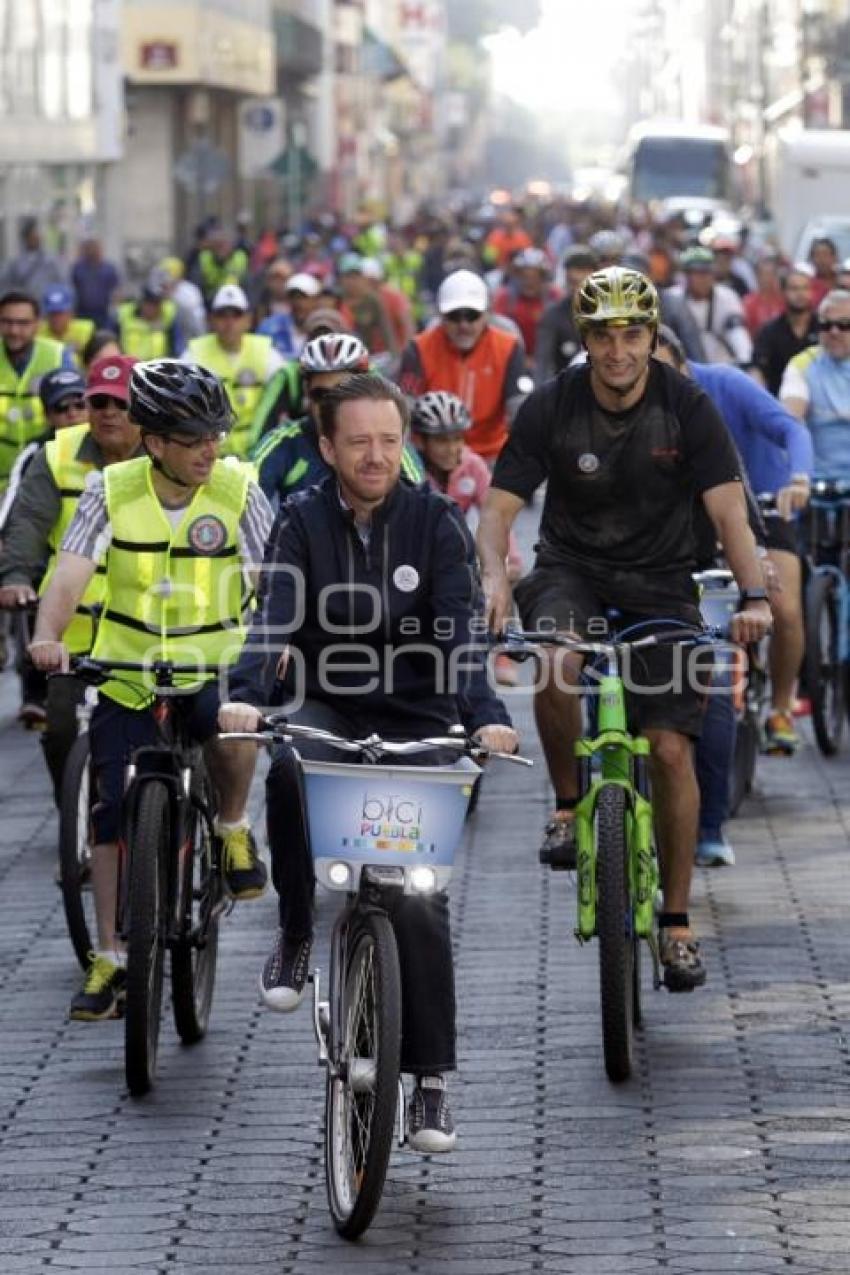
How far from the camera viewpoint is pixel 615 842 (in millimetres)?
8039

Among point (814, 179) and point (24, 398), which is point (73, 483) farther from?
point (814, 179)

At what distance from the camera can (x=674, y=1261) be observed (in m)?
6.61

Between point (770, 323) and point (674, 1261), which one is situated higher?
point (770, 323)

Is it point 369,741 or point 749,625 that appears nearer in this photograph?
point 369,741

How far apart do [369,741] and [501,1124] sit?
51.9 inches

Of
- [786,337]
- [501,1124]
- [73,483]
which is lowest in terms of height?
[501,1124]

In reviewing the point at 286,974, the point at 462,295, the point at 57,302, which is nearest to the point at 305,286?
the point at 57,302

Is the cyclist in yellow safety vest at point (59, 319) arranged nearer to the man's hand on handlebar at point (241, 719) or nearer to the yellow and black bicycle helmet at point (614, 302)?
the yellow and black bicycle helmet at point (614, 302)

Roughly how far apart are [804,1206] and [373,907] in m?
1.07

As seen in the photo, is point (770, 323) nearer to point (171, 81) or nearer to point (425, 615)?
point (425, 615)

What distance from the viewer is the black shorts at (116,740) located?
8.62m

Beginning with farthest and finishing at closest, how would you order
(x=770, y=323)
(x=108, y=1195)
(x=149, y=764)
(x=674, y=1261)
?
(x=770, y=323) → (x=149, y=764) → (x=108, y=1195) → (x=674, y=1261)

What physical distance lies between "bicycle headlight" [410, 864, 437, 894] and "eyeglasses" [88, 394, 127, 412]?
358 cm

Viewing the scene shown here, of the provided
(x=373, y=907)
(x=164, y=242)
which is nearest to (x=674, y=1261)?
(x=373, y=907)
